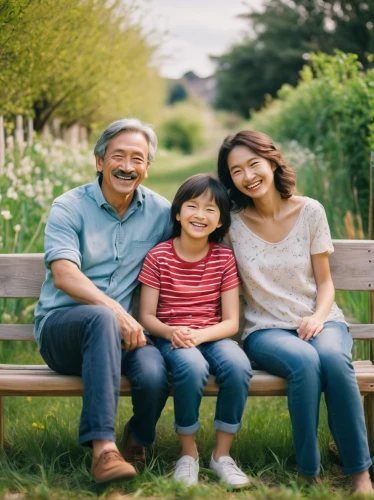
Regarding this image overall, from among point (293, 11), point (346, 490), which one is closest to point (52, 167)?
point (346, 490)

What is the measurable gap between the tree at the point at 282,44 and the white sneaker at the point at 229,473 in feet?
69.6

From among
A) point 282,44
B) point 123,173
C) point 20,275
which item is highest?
point 282,44

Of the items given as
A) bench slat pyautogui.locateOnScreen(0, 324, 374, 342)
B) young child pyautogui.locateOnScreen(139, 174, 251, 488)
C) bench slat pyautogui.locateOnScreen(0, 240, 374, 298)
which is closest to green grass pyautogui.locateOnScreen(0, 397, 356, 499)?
young child pyautogui.locateOnScreen(139, 174, 251, 488)

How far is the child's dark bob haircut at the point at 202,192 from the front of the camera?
317 centimetres

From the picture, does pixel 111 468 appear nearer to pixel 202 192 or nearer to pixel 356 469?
pixel 356 469

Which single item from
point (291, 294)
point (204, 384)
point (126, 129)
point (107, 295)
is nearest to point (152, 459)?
point (204, 384)

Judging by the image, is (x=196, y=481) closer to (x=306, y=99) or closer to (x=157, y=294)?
(x=157, y=294)

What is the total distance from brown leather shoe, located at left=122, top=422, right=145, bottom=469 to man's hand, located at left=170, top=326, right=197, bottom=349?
475 mm

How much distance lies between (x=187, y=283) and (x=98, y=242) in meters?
0.46

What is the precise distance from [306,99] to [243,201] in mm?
7162

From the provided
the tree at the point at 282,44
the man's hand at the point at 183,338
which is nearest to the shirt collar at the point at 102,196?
the man's hand at the point at 183,338

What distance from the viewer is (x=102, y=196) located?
322 cm

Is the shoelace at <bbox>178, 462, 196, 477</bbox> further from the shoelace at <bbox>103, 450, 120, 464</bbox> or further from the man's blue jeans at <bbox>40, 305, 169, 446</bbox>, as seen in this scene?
the shoelace at <bbox>103, 450, 120, 464</bbox>

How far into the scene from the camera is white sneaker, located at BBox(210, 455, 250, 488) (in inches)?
109
